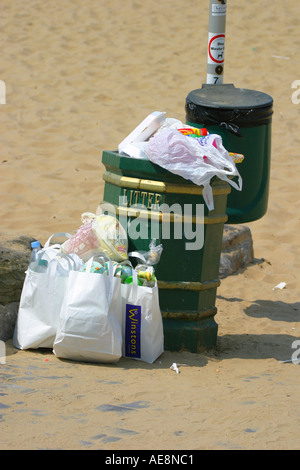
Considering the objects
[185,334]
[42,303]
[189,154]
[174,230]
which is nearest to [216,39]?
[189,154]

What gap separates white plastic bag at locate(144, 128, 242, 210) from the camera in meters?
3.93

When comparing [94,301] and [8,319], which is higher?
[94,301]

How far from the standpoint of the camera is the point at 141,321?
3.87m

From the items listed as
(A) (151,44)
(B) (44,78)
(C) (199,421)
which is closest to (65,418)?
(C) (199,421)

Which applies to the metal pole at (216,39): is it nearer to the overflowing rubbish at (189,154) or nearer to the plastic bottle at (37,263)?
the overflowing rubbish at (189,154)

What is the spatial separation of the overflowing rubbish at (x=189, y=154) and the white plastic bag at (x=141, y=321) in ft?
1.95

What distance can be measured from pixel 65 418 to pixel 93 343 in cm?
68

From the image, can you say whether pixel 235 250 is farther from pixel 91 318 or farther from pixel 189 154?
pixel 91 318

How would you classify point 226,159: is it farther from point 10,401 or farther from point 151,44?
point 151,44

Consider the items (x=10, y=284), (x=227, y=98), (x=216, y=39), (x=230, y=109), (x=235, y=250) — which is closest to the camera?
A: (x=10, y=284)

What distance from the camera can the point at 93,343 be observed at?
3.74 m

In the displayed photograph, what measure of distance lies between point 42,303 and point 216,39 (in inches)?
104

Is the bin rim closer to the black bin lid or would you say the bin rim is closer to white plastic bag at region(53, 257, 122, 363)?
the black bin lid

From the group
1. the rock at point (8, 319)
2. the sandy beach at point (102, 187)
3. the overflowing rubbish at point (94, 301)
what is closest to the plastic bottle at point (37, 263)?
the overflowing rubbish at point (94, 301)
